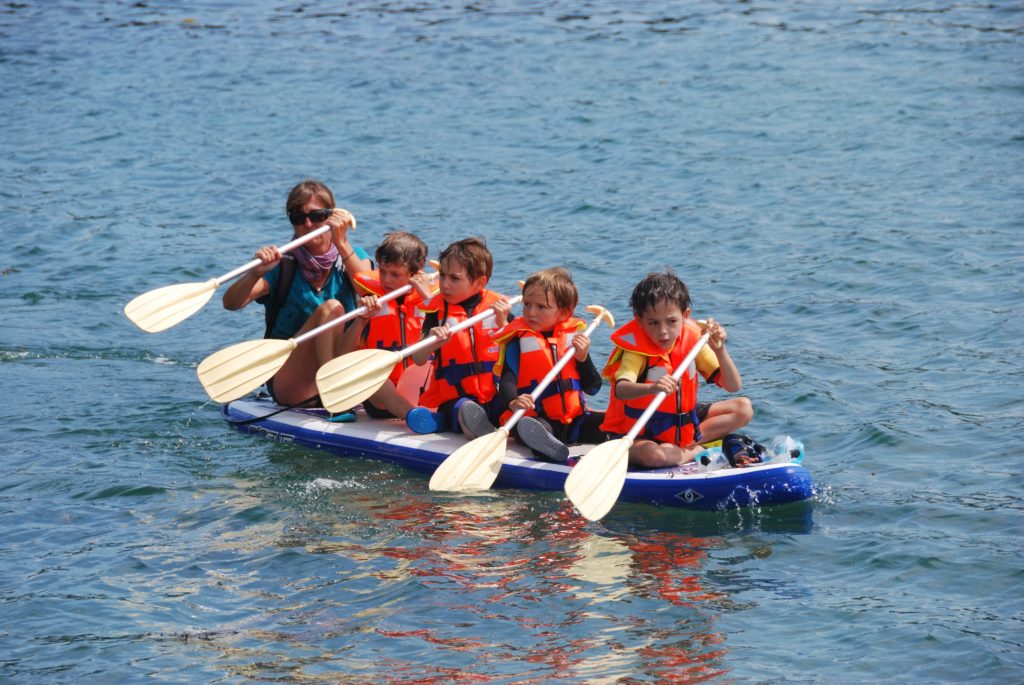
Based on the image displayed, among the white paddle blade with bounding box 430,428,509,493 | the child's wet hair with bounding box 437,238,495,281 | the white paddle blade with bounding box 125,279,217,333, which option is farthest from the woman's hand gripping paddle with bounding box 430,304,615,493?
the white paddle blade with bounding box 125,279,217,333

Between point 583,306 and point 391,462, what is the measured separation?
3017 millimetres

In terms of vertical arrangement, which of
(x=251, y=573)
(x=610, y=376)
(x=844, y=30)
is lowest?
(x=251, y=573)

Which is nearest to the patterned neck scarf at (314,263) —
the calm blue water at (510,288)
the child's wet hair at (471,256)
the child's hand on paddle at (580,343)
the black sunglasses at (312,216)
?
the black sunglasses at (312,216)

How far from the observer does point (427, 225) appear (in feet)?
40.0

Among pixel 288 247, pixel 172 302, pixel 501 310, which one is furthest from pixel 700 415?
pixel 172 302

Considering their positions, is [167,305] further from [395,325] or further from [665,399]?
[665,399]

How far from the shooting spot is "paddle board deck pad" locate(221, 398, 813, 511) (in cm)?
654

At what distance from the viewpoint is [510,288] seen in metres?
10.5

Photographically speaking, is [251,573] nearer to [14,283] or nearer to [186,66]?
[14,283]

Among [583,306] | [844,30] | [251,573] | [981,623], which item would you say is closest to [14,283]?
[583,306]

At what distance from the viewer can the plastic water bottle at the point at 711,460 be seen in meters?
6.76

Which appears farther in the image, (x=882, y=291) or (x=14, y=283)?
(x=14, y=283)

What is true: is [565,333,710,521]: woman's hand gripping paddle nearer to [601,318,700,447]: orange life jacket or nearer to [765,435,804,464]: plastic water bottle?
[601,318,700,447]: orange life jacket

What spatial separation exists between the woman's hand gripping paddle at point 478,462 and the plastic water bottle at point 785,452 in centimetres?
114
